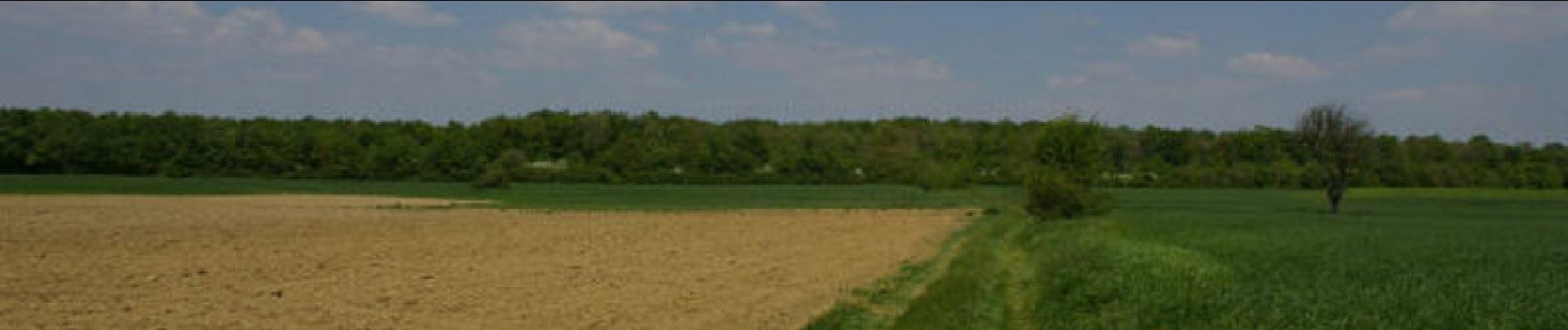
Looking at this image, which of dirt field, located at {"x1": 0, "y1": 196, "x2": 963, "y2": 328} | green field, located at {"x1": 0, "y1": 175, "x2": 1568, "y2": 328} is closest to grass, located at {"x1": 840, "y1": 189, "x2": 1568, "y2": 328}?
green field, located at {"x1": 0, "y1": 175, "x2": 1568, "y2": 328}

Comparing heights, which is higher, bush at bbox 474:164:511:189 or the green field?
bush at bbox 474:164:511:189

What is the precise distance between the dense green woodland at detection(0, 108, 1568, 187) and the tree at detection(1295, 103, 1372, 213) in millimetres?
28067

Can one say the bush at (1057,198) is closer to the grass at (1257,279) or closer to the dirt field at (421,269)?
the dirt field at (421,269)

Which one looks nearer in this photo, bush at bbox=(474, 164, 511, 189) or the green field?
the green field

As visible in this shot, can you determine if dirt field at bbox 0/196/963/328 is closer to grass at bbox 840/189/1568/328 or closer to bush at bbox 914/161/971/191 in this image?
grass at bbox 840/189/1568/328

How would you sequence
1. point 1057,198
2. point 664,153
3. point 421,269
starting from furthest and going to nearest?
point 664,153
point 1057,198
point 421,269

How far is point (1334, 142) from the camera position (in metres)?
59.4

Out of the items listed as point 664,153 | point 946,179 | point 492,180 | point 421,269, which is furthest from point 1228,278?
point 664,153

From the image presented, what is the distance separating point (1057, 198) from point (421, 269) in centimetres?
3169

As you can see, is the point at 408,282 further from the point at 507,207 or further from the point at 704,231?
the point at 507,207

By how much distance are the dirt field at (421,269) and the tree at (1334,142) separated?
2309 centimetres

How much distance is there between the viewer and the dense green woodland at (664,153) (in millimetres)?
106188

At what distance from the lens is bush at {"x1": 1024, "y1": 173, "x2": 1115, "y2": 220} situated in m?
50.3

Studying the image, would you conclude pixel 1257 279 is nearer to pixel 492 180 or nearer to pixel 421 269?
pixel 421 269
